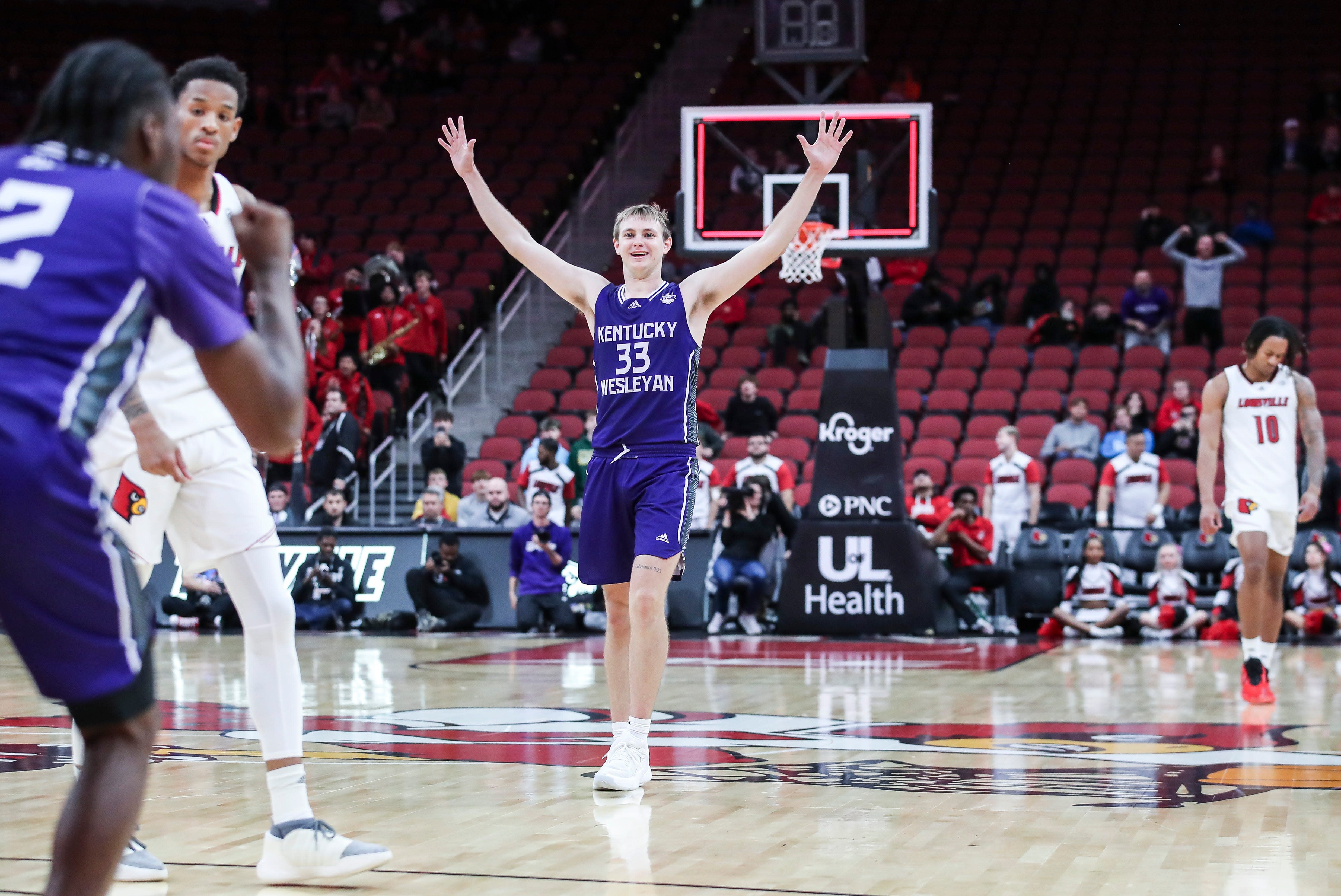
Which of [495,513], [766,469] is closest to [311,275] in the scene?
[495,513]

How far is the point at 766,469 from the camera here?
559 inches

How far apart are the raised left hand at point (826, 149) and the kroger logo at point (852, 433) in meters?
7.39

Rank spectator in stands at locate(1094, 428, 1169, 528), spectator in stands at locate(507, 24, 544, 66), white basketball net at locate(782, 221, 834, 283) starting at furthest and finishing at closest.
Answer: spectator in stands at locate(507, 24, 544, 66) < spectator in stands at locate(1094, 428, 1169, 528) < white basketball net at locate(782, 221, 834, 283)

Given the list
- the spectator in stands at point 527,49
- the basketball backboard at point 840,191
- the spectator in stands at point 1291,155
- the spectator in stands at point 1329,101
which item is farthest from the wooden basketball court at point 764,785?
the spectator in stands at point 527,49

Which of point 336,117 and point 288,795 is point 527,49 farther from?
point 288,795

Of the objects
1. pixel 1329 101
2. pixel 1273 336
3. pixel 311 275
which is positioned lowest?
pixel 1273 336

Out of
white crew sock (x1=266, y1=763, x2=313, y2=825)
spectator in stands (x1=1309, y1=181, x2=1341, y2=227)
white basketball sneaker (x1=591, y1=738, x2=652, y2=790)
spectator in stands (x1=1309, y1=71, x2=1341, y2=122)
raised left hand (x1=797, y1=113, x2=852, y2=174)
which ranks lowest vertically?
white basketball sneaker (x1=591, y1=738, x2=652, y2=790)

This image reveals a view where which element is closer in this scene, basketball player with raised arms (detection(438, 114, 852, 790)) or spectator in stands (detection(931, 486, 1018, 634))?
basketball player with raised arms (detection(438, 114, 852, 790))

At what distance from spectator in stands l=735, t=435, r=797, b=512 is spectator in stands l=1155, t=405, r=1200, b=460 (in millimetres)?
3676

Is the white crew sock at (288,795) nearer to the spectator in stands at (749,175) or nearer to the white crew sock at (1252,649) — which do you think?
the white crew sock at (1252,649)

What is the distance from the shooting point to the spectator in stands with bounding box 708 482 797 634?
1329cm

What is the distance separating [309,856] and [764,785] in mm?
1934

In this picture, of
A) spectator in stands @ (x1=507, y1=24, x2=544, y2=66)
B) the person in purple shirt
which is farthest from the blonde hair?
spectator in stands @ (x1=507, y1=24, x2=544, y2=66)

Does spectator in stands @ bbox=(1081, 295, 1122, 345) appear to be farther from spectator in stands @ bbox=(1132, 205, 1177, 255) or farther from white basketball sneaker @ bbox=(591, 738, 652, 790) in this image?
white basketball sneaker @ bbox=(591, 738, 652, 790)
